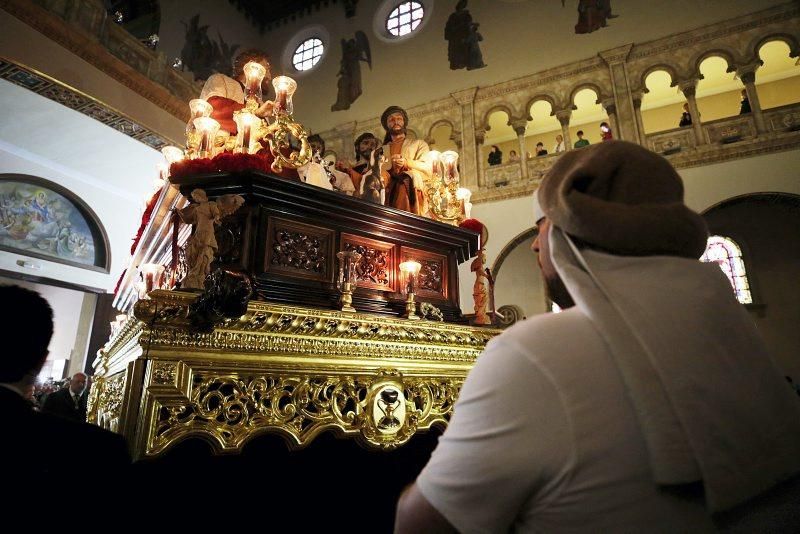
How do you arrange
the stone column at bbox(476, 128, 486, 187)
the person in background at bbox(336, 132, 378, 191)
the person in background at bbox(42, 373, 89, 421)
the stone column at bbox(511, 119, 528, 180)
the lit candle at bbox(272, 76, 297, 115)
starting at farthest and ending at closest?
the stone column at bbox(476, 128, 486, 187), the stone column at bbox(511, 119, 528, 180), the person in background at bbox(42, 373, 89, 421), the person in background at bbox(336, 132, 378, 191), the lit candle at bbox(272, 76, 297, 115)

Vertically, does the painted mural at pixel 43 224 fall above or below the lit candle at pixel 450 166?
above

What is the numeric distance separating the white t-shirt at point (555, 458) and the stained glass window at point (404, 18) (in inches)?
533

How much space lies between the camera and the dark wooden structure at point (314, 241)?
1.67 m

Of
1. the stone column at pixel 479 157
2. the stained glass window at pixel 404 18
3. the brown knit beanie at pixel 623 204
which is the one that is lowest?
the brown knit beanie at pixel 623 204

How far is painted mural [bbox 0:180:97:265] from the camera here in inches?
346

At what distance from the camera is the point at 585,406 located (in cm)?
56

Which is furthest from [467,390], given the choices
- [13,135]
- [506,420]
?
[13,135]

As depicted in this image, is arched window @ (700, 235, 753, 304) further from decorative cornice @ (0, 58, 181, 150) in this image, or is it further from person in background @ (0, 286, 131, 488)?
decorative cornice @ (0, 58, 181, 150)

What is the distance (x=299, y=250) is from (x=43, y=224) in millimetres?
10635

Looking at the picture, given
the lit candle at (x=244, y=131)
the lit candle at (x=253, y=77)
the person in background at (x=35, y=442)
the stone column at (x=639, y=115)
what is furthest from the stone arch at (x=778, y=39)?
the person in background at (x=35, y=442)

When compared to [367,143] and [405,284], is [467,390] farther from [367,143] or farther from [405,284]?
[367,143]

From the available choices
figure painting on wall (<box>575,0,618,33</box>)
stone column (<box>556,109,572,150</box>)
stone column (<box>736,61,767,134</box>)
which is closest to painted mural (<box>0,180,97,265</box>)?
stone column (<box>556,109,572,150</box>)

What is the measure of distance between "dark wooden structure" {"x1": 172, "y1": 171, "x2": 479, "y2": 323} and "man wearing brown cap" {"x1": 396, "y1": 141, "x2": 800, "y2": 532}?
1.18 m

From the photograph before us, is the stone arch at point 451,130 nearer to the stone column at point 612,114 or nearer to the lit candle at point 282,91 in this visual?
the stone column at point 612,114
